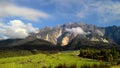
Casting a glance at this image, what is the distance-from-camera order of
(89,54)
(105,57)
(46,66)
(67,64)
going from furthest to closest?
(89,54), (105,57), (67,64), (46,66)

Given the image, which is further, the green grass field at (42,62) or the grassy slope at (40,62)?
the green grass field at (42,62)

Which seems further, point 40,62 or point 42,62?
point 42,62

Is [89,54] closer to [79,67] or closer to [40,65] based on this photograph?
[79,67]

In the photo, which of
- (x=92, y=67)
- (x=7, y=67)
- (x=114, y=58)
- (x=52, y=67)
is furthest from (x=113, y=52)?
(x=7, y=67)

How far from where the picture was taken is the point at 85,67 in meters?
128

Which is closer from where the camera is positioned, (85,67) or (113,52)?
(85,67)

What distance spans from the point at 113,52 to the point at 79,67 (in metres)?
61.3

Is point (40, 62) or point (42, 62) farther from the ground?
point (40, 62)

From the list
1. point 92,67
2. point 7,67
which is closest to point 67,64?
point 92,67

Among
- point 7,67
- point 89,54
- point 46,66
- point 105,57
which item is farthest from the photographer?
point 89,54

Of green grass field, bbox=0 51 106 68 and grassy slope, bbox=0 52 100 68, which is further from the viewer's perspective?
green grass field, bbox=0 51 106 68

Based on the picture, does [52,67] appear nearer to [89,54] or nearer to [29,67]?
[29,67]

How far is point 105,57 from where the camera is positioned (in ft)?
576

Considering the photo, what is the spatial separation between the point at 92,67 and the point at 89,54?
60644 millimetres
